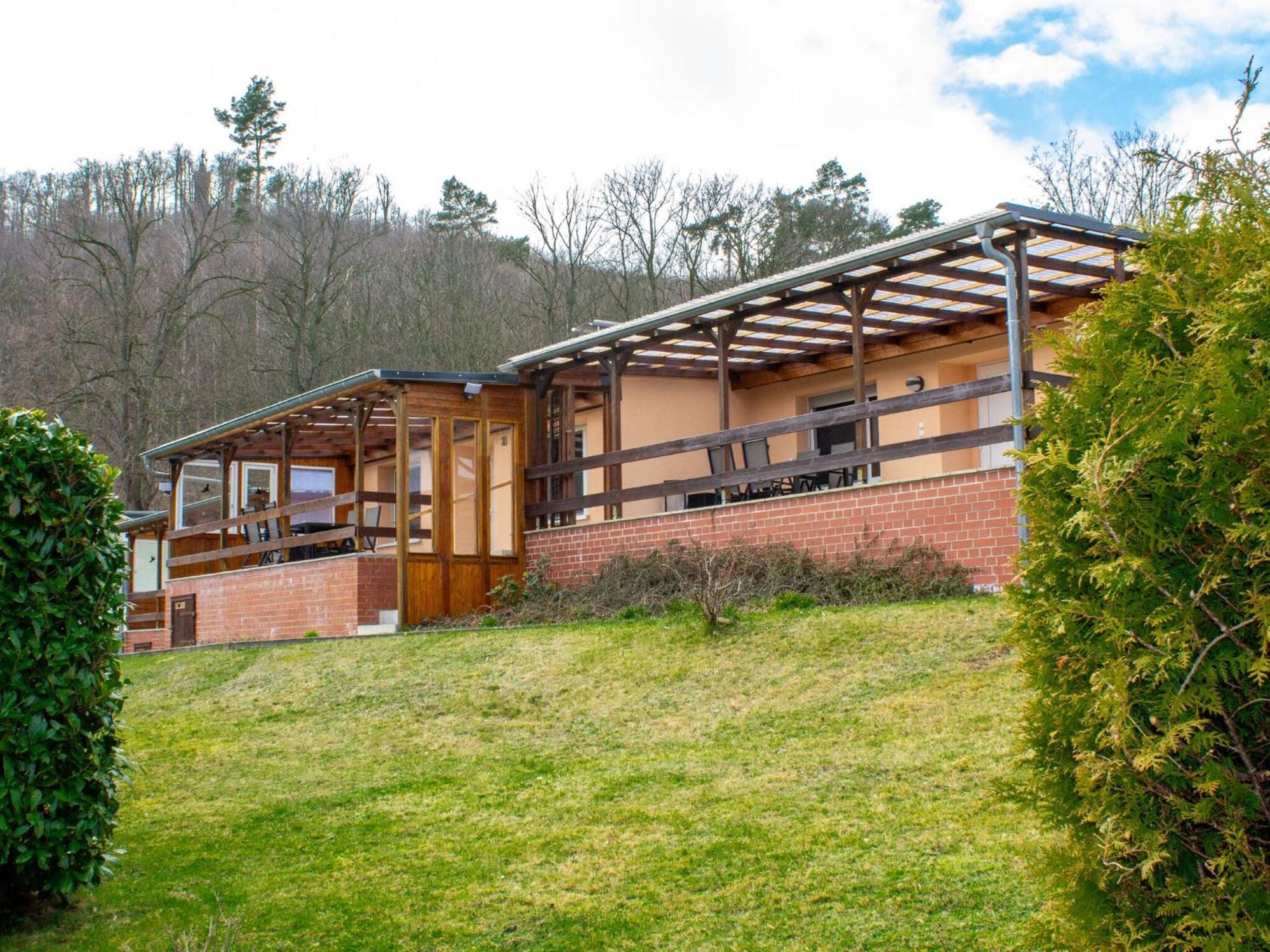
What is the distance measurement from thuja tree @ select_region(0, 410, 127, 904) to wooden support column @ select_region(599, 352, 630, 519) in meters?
9.95

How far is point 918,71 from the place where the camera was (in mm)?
23094

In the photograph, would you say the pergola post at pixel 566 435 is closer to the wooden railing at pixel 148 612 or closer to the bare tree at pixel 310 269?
the wooden railing at pixel 148 612

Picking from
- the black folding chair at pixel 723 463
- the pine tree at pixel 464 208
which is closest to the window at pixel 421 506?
the black folding chair at pixel 723 463

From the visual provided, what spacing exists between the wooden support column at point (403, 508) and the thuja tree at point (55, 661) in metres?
9.14

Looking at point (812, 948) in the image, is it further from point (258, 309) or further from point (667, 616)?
point (258, 309)

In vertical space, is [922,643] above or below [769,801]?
above

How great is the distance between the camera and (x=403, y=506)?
15523 mm

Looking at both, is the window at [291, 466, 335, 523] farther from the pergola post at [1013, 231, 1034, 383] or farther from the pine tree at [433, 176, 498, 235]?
the pergola post at [1013, 231, 1034, 383]

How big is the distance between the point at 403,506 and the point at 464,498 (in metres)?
1.14

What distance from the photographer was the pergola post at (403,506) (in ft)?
50.5

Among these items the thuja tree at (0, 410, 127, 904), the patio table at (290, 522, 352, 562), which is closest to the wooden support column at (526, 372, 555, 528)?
the patio table at (290, 522, 352, 562)

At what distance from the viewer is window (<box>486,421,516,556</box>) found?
664 inches

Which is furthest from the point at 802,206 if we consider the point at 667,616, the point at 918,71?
the point at 667,616

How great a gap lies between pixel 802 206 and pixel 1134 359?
28.9 meters
